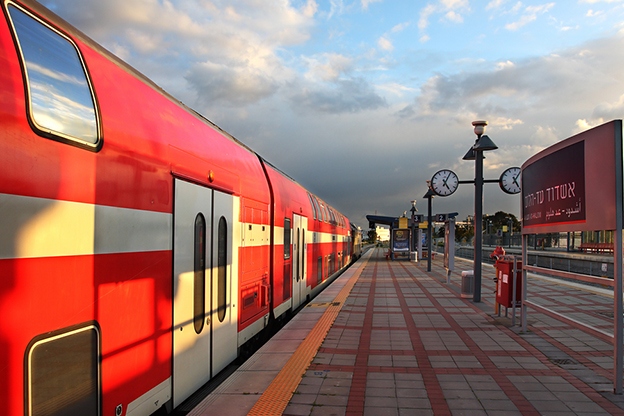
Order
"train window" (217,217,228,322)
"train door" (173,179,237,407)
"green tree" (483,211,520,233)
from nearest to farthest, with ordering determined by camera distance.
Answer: "train door" (173,179,237,407) < "train window" (217,217,228,322) < "green tree" (483,211,520,233)

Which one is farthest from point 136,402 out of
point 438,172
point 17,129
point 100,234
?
point 438,172

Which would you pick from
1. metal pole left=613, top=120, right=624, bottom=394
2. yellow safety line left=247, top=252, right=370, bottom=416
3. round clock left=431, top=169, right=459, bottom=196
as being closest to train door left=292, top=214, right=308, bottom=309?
yellow safety line left=247, top=252, right=370, bottom=416

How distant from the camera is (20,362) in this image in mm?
2041

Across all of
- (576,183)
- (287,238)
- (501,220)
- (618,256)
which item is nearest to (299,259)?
(287,238)

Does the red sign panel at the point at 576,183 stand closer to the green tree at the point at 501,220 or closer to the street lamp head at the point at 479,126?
the street lamp head at the point at 479,126

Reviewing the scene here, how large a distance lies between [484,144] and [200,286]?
9.01 m

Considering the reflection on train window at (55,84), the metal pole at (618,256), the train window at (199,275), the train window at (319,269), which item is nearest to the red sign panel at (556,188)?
the metal pole at (618,256)

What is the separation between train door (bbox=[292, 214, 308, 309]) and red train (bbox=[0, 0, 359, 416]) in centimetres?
449

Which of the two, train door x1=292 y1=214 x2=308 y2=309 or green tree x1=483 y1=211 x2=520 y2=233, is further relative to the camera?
green tree x1=483 y1=211 x2=520 y2=233

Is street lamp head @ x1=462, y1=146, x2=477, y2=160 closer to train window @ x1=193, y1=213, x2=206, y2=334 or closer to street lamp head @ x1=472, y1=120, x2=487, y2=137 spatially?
street lamp head @ x1=472, y1=120, x2=487, y2=137

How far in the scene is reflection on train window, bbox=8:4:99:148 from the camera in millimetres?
2266

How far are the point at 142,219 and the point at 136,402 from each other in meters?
1.37

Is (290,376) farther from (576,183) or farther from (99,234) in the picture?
(576,183)

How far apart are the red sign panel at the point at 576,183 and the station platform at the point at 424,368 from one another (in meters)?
1.53
